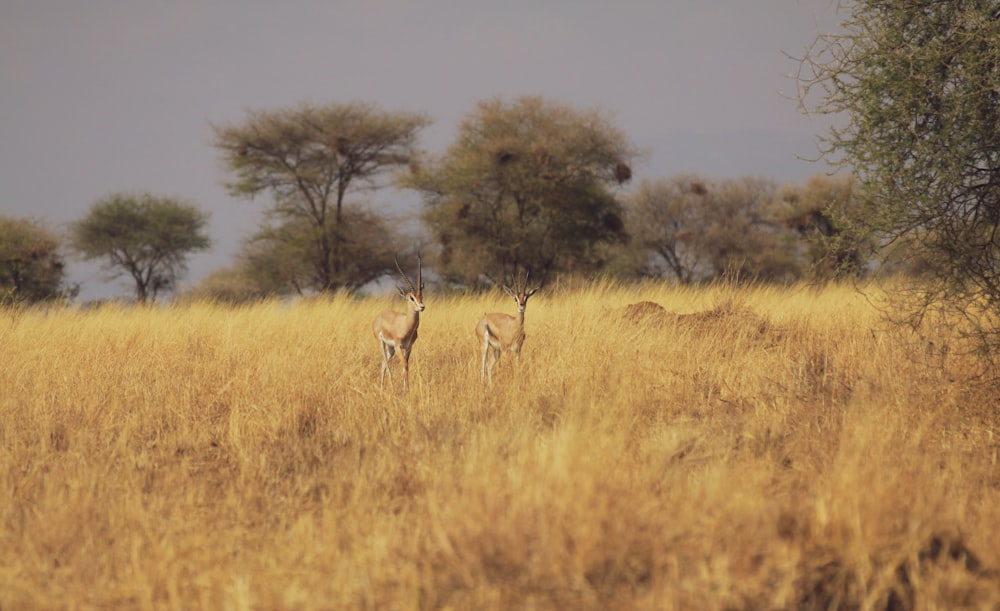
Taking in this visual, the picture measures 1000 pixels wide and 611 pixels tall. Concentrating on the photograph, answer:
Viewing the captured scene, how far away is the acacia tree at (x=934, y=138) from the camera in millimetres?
6527

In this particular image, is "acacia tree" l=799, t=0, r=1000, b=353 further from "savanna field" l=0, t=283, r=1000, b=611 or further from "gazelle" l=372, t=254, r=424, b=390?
"gazelle" l=372, t=254, r=424, b=390

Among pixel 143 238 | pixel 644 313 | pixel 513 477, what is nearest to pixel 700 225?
pixel 143 238

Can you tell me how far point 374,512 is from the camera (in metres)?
4.47

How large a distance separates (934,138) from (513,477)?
4642mm

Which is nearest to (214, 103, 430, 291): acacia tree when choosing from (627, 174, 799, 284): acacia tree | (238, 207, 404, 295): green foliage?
(238, 207, 404, 295): green foliage

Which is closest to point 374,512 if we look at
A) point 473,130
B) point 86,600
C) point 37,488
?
point 86,600

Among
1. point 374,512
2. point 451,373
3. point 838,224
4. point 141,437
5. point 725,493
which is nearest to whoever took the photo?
point 725,493

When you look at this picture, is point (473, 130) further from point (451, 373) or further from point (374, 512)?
point (374, 512)

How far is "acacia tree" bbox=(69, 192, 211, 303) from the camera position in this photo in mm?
30141

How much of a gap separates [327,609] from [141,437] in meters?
3.43

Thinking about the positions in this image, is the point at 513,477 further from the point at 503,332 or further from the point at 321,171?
the point at 321,171

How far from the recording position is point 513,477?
406 cm

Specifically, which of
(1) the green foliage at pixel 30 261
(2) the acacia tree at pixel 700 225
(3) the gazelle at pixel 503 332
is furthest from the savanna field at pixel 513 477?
(2) the acacia tree at pixel 700 225

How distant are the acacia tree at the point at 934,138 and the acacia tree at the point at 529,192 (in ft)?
58.2
